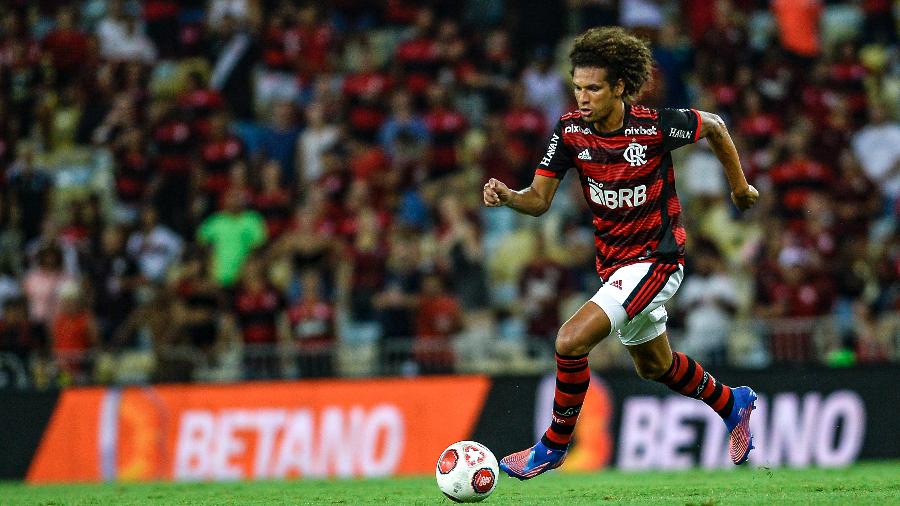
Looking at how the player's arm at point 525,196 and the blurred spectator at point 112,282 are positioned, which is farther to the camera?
the blurred spectator at point 112,282

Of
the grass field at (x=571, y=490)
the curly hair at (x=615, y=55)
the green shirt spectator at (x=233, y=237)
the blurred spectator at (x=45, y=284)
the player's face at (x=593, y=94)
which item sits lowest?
the grass field at (x=571, y=490)

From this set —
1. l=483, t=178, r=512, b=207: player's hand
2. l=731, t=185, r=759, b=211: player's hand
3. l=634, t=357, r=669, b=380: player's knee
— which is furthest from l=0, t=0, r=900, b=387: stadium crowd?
l=483, t=178, r=512, b=207: player's hand

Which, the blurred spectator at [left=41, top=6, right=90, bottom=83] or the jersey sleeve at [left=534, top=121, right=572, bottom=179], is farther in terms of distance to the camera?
the blurred spectator at [left=41, top=6, right=90, bottom=83]

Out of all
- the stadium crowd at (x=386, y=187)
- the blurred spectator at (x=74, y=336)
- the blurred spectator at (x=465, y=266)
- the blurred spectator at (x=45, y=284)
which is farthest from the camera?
the blurred spectator at (x=45, y=284)

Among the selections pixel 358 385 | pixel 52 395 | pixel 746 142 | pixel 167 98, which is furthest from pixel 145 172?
pixel 746 142

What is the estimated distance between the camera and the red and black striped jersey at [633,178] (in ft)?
26.2

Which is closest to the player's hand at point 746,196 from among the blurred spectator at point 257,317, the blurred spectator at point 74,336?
the blurred spectator at point 257,317

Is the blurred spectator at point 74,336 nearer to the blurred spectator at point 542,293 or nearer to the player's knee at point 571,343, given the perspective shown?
the blurred spectator at point 542,293

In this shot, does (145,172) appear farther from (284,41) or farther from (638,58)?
(638,58)

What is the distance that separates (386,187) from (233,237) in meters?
1.84

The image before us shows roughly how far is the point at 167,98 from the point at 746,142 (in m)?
7.43

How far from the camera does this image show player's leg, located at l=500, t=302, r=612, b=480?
25.5ft

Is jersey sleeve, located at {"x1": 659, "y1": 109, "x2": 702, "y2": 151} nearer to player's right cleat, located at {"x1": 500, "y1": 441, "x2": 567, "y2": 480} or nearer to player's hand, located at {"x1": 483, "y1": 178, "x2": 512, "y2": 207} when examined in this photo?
player's hand, located at {"x1": 483, "y1": 178, "x2": 512, "y2": 207}

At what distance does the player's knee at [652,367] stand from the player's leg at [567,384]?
23.1 inches
